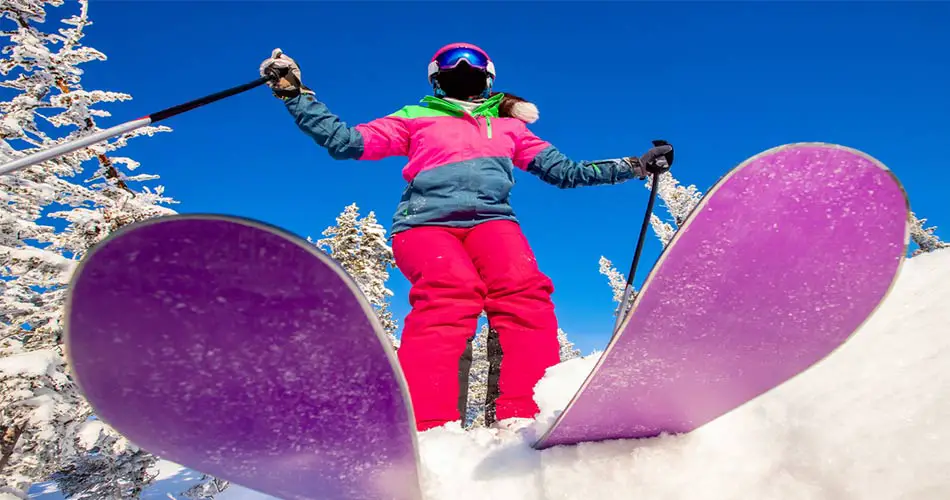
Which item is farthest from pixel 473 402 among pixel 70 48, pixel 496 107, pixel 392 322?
pixel 496 107

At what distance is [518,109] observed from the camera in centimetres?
388

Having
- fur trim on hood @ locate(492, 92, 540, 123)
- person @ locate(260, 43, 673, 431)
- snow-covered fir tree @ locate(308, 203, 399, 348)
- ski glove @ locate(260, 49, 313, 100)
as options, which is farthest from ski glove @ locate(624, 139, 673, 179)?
snow-covered fir tree @ locate(308, 203, 399, 348)

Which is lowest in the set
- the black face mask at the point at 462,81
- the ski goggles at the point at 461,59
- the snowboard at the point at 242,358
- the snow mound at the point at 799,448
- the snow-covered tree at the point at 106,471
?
the snow mound at the point at 799,448

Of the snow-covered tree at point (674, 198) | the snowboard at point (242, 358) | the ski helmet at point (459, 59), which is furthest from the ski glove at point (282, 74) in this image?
the snow-covered tree at point (674, 198)

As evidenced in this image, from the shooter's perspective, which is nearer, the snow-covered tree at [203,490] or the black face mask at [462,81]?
the black face mask at [462,81]

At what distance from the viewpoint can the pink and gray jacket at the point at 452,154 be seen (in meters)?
3.11

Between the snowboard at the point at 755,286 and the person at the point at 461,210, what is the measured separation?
0.85 m

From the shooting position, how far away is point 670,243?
147cm

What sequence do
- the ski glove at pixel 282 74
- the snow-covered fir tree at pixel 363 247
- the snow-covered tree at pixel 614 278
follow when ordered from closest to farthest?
1. the ski glove at pixel 282 74
2. the snow-covered fir tree at pixel 363 247
3. the snow-covered tree at pixel 614 278

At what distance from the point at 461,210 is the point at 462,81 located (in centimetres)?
Answer: 131

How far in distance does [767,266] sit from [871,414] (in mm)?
518

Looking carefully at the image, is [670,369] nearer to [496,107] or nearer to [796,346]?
[796,346]

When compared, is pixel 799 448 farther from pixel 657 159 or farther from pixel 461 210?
pixel 657 159

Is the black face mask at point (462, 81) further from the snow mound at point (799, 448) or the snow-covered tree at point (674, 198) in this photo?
the snow-covered tree at point (674, 198)
